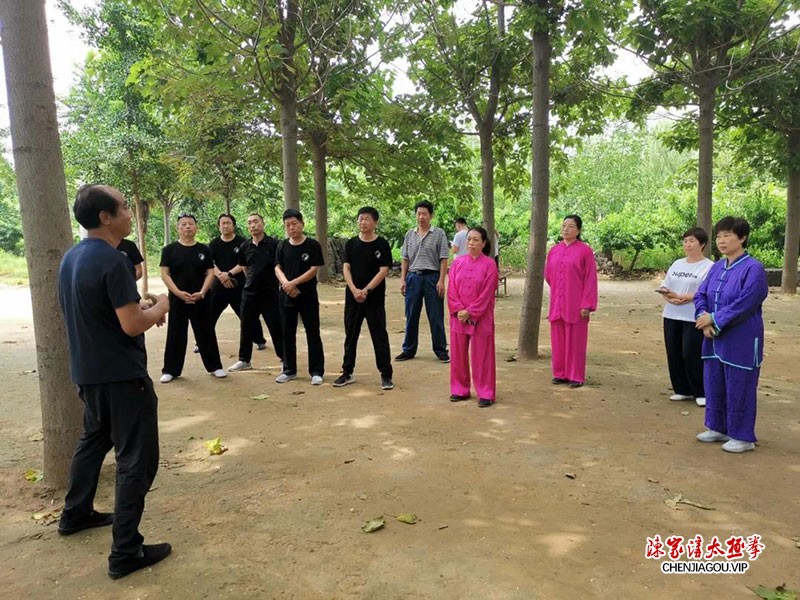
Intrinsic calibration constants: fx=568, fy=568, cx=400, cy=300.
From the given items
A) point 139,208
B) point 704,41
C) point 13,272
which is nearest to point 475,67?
point 704,41

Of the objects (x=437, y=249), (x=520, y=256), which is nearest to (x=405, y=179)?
(x=437, y=249)

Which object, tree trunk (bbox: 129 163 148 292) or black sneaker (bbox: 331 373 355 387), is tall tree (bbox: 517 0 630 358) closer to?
black sneaker (bbox: 331 373 355 387)

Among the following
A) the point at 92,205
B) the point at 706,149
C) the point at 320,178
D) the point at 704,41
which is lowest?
the point at 92,205

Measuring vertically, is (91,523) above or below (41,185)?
below

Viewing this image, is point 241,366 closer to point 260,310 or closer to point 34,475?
point 260,310

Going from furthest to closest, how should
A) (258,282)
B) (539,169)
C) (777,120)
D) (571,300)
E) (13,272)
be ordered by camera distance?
(13,272) < (777,120) < (539,169) < (258,282) < (571,300)

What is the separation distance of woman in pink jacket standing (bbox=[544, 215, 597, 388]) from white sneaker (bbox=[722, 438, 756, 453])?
→ 187 centimetres

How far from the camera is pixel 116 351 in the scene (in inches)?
105

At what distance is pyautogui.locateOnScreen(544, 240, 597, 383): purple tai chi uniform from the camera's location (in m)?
5.88

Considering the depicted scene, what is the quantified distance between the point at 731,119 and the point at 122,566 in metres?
13.2

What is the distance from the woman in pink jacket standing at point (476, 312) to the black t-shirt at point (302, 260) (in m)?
1.55

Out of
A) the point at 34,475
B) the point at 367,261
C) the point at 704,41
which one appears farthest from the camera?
the point at 704,41

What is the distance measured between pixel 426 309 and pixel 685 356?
10.4ft

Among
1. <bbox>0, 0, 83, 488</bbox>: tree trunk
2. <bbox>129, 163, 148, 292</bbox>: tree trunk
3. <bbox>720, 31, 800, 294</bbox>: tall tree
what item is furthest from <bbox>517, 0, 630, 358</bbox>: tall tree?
<bbox>129, 163, 148, 292</bbox>: tree trunk
